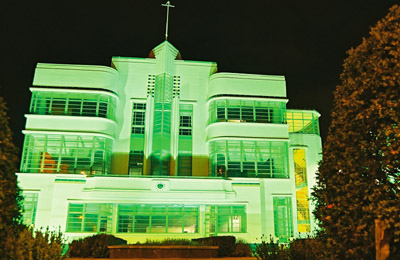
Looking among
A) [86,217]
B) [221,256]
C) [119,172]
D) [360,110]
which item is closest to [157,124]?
[119,172]

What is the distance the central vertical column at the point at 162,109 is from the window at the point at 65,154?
12.0ft

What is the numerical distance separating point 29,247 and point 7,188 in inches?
72.6

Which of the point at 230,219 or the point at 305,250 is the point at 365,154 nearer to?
the point at 305,250

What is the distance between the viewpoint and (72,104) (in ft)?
91.4

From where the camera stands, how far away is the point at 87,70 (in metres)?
28.3

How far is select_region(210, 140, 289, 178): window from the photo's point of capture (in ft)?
90.3

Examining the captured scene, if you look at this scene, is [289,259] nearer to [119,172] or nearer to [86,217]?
[86,217]

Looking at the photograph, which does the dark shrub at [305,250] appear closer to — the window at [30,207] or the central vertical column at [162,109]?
the central vertical column at [162,109]

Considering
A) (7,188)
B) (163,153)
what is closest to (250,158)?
(163,153)

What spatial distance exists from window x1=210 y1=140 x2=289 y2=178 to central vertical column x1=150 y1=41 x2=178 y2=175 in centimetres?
367

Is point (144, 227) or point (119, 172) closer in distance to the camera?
point (144, 227)

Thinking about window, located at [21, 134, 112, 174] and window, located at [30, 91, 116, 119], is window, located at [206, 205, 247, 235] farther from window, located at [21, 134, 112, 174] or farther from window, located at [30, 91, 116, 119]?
window, located at [30, 91, 116, 119]

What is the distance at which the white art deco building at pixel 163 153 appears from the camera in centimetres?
2516

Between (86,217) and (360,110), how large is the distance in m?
20.3
